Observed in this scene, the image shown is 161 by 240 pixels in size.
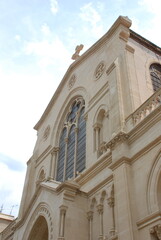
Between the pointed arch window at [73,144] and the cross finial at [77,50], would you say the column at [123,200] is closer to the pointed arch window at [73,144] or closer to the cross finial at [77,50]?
the pointed arch window at [73,144]

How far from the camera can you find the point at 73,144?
1770cm

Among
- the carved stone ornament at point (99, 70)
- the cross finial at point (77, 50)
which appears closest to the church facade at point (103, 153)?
the carved stone ornament at point (99, 70)

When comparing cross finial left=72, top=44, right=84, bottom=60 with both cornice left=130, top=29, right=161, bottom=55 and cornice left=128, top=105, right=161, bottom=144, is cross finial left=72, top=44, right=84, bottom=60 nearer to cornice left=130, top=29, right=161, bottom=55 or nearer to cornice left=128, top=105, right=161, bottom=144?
cornice left=130, top=29, right=161, bottom=55

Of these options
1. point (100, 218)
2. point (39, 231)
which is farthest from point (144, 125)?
point (39, 231)

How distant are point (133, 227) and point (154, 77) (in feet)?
31.3

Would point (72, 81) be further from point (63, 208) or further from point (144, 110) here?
point (63, 208)

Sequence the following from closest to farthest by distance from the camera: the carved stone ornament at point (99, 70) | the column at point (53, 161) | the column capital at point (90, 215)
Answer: the column capital at point (90, 215) < the carved stone ornament at point (99, 70) < the column at point (53, 161)

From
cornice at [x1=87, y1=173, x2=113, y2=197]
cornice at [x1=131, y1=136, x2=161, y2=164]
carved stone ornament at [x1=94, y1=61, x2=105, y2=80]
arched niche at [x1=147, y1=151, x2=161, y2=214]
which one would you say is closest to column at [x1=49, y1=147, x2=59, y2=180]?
carved stone ornament at [x1=94, y1=61, x2=105, y2=80]

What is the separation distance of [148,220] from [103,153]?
5160 millimetres

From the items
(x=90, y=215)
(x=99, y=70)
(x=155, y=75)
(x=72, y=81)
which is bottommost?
(x=90, y=215)

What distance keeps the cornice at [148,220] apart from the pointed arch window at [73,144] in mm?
6718

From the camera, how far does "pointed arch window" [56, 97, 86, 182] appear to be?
52.9ft

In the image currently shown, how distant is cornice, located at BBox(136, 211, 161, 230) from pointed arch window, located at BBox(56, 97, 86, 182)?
22.0ft

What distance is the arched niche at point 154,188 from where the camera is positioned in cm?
862
